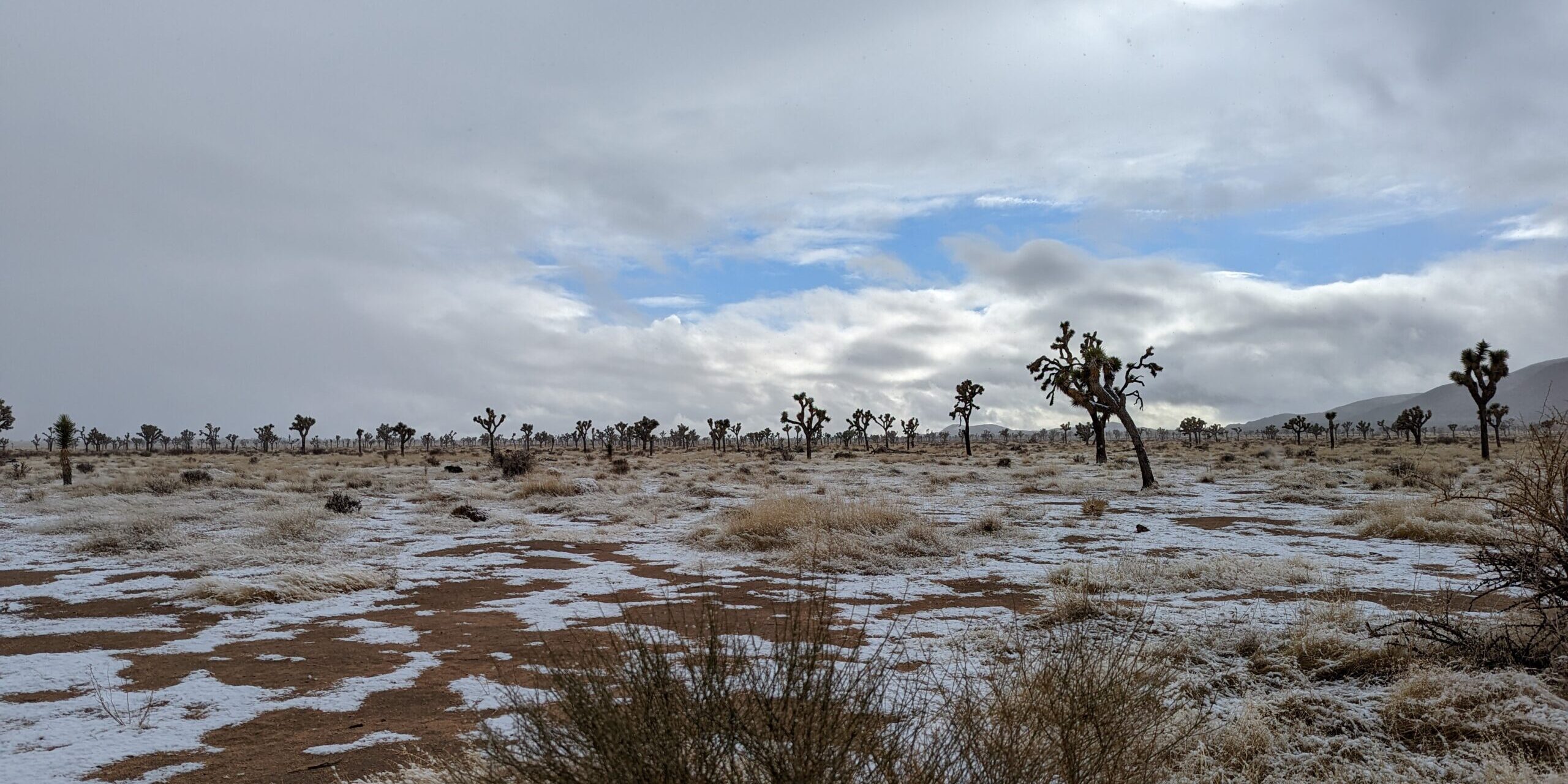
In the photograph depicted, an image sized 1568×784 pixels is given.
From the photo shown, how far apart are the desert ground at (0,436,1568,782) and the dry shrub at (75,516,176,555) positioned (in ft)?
0.25

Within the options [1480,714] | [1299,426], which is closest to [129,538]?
[1480,714]

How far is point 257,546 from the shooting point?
484 inches

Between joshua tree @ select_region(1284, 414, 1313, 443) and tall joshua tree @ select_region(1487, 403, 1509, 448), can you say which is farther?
joshua tree @ select_region(1284, 414, 1313, 443)

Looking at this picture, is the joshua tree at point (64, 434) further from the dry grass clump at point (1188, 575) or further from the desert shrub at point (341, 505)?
the dry grass clump at point (1188, 575)

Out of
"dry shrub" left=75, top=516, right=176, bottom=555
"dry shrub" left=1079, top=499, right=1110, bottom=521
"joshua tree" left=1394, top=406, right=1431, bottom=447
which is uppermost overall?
"joshua tree" left=1394, top=406, right=1431, bottom=447

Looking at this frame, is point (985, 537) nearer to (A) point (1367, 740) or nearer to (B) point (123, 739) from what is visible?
(A) point (1367, 740)

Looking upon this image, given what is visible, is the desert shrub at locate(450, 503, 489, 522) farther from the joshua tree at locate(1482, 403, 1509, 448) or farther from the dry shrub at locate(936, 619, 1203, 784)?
the joshua tree at locate(1482, 403, 1509, 448)

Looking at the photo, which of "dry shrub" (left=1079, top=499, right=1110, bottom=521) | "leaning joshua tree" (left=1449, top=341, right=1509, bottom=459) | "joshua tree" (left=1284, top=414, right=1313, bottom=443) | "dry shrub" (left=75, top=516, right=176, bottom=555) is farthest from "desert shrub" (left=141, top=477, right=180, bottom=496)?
"joshua tree" (left=1284, top=414, right=1313, bottom=443)

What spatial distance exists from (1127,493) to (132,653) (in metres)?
22.3

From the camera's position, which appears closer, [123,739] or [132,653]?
[123,739]

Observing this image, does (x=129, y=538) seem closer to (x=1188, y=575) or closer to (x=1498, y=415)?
(x=1188, y=575)

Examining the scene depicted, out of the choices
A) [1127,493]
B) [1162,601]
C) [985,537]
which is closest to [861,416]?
[1127,493]

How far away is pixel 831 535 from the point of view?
11742 millimetres

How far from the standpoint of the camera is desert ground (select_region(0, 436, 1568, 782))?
416 centimetres
